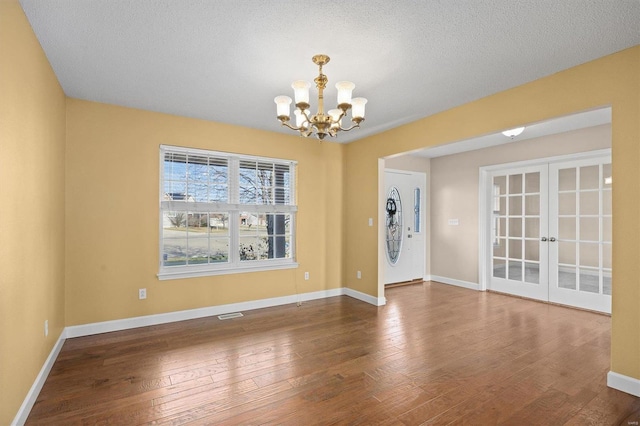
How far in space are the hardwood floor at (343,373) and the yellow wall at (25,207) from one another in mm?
401

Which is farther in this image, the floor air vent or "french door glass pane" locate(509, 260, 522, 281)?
"french door glass pane" locate(509, 260, 522, 281)

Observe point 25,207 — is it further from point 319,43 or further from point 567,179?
point 567,179

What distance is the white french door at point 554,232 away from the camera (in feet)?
14.4

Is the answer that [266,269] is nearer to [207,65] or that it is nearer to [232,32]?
[207,65]

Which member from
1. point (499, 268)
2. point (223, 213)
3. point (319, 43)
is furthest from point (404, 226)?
point (319, 43)

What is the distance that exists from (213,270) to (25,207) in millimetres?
2328

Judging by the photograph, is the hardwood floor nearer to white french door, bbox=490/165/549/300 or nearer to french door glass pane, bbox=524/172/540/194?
white french door, bbox=490/165/549/300

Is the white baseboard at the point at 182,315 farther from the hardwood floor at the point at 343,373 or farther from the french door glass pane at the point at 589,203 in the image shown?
the french door glass pane at the point at 589,203

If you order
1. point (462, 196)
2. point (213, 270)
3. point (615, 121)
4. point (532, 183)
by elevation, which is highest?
point (615, 121)

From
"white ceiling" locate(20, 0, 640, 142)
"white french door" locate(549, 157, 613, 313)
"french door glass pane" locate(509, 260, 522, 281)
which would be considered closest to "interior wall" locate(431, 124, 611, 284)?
"white french door" locate(549, 157, 613, 313)

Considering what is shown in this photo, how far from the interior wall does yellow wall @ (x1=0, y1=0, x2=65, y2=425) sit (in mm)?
6021

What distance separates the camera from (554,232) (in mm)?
4863

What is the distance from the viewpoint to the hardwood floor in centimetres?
215

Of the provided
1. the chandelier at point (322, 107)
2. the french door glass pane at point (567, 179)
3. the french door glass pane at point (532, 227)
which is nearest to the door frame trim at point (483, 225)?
the french door glass pane at point (532, 227)
